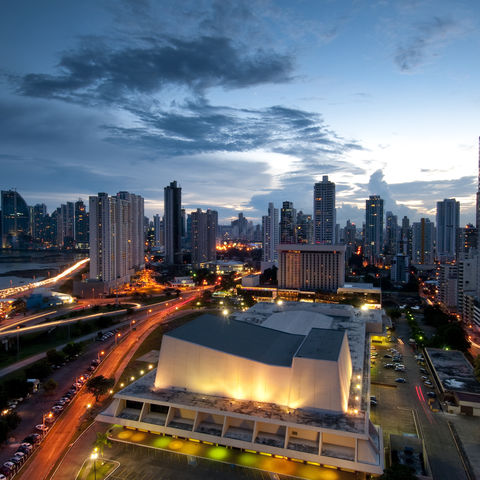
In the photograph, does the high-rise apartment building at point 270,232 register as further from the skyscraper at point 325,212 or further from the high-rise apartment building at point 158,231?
the high-rise apartment building at point 158,231

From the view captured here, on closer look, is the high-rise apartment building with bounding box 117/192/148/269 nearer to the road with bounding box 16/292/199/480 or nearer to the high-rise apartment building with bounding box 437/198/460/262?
the road with bounding box 16/292/199/480

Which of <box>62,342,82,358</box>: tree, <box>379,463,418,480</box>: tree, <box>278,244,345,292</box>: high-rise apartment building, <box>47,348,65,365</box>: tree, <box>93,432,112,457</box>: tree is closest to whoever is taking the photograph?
<box>379,463,418,480</box>: tree

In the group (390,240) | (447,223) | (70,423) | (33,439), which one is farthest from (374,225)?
(33,439)

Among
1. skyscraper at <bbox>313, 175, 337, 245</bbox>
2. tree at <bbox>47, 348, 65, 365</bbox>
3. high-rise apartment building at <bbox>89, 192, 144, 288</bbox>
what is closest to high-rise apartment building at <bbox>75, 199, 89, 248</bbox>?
high-rise apartment building at <bbox>89, 192, 144, 288</bbox>

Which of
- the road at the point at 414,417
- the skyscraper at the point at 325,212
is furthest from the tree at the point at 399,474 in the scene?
the skyscraper at the point at 325,212

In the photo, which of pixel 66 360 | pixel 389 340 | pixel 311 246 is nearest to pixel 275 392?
pixel 66 360
